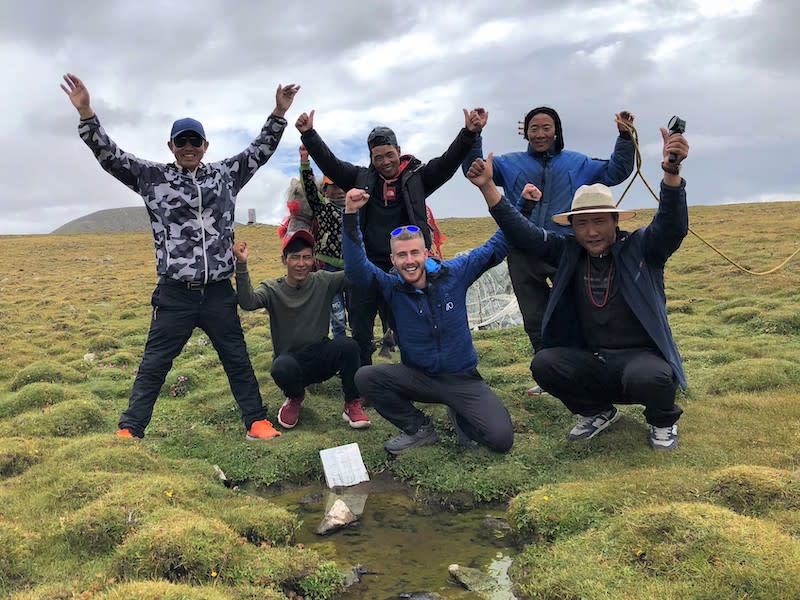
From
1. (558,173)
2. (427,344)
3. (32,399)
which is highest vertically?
(558,173)

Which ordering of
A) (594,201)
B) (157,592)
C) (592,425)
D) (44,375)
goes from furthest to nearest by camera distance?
(44,375) < (592,425) < (594,201) < (157,592)

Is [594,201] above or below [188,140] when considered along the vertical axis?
below

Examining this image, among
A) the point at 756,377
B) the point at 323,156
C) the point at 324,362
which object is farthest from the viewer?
the point at 756,377

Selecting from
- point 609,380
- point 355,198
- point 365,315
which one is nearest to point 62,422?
point 365,315

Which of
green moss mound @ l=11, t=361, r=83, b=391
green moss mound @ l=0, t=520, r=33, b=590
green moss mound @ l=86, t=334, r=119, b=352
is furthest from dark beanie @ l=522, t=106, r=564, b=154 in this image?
green moss mound @ l=86, t=334, r=119, b=352

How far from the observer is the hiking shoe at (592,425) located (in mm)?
7336

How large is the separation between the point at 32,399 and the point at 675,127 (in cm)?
1006

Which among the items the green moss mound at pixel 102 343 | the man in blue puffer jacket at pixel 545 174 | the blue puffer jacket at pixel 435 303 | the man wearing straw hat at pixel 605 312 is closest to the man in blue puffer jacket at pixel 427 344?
the blue puffer jacket at pixel 435 303

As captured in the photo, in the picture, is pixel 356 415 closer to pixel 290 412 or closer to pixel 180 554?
pixel 290 412

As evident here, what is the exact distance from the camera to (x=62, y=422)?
8.48 meters

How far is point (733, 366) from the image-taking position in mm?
9562

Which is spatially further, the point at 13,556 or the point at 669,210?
the point at 669,210

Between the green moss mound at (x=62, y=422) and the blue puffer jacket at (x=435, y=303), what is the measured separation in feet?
14.9

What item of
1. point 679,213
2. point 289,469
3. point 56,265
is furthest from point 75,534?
point 56,265
